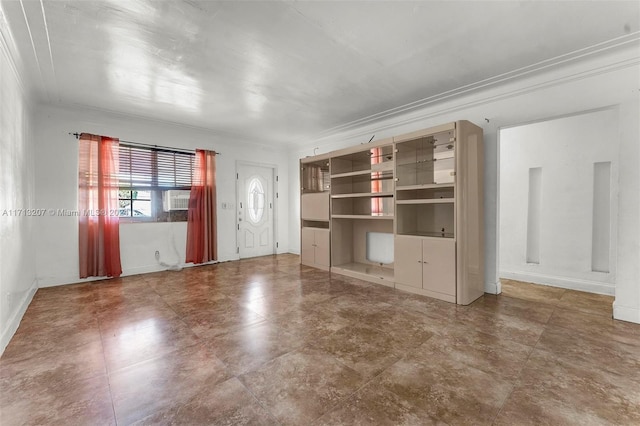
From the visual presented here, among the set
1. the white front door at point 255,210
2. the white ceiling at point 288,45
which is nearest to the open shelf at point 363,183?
the white ceiling at point 288,45

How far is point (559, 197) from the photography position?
14.0ft

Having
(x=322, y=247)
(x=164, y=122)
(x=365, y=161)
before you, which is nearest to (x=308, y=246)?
(x=322, y=247)

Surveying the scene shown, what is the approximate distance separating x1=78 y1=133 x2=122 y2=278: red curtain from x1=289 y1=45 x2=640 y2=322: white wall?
5554 mm

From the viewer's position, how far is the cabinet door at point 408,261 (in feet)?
12.5

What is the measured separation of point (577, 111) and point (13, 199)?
21.1ft

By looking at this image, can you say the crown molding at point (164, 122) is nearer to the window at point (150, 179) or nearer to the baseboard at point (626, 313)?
the window at point (150, 179)

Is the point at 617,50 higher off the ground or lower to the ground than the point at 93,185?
higher

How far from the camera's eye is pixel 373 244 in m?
5.20

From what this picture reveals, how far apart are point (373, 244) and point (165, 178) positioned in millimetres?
→ 4404

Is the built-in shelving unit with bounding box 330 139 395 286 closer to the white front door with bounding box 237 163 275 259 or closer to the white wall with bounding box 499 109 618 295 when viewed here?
the white wall with bounding box 499 109 618 295

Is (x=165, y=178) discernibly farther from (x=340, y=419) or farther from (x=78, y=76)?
(x=340, y=419)

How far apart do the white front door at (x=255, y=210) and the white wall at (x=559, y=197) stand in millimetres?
5205

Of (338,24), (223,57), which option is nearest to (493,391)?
(338,24)

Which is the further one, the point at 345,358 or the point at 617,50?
the point at 617,50
